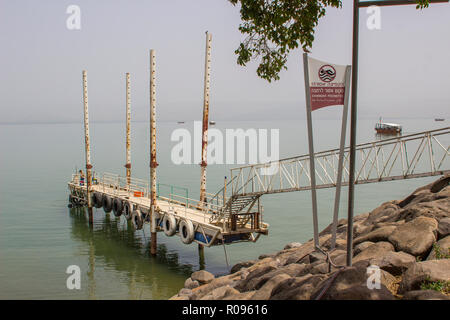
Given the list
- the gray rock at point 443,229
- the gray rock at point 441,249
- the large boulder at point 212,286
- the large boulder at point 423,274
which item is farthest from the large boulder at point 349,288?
the large boulder at point 212,286

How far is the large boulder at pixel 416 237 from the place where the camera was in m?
10.8

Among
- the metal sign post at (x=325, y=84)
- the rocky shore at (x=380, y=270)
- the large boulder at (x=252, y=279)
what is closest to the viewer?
the rocky shore at (x=380, y=270)

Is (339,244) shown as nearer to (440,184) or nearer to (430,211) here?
(430,211)

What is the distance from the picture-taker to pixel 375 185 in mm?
55344

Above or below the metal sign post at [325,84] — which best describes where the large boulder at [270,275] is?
below

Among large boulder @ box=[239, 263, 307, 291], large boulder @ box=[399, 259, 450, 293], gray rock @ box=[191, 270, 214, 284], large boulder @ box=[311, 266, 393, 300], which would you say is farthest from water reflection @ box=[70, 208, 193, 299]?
large boulder @ box=[399, 259, 450, 293]

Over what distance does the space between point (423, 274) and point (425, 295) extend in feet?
2.98

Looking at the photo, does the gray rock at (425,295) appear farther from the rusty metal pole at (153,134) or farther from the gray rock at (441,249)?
the rusty metal pole at (153,134)

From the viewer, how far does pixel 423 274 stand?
28.1ft

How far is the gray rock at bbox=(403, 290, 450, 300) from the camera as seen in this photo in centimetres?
756

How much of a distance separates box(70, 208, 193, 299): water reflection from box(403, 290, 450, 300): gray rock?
1387 centimetres

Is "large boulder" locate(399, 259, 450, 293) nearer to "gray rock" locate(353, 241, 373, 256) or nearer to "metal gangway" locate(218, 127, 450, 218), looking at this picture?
"gray rock" locate(353, 241, 373, 256)
